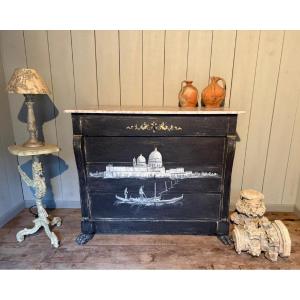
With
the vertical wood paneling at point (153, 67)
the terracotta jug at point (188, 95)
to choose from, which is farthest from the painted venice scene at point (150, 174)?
the vertical wood paneling at point (153, 67)

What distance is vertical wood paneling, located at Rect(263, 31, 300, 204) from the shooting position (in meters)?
1.86

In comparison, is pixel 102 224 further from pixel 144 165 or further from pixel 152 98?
pixel 152 98

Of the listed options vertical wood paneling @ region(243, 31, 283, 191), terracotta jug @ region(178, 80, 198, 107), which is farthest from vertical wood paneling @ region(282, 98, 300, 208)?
terracotta jug @ region(178, 80, 198, 107)

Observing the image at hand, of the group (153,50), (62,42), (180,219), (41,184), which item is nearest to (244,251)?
(180,219)

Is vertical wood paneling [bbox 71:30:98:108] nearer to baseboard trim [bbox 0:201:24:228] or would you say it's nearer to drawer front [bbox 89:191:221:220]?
drawer front [bbox 89:191:221:220]

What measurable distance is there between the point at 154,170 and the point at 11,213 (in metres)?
1.31

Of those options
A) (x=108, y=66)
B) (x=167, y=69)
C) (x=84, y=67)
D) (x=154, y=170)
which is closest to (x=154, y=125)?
(x=154, y=170)

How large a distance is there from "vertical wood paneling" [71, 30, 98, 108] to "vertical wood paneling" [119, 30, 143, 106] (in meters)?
A: 0.22

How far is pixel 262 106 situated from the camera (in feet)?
6.47

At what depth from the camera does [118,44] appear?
1850 millimetres

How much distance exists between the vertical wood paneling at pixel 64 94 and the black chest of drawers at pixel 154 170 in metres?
0.52

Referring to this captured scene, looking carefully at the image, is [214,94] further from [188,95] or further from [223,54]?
[223,54]

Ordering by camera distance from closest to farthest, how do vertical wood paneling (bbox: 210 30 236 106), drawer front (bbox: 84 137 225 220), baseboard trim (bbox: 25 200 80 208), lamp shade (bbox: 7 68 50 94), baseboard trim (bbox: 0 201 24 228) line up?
lamp shade (bbox: 7 68 50 94) → drawer front (bbox: 84 137 225 220) → vertical wood paneling (bbox: 210 30 236 106) → baseboard trim (bbox: 0 201 24 228) → baseboard trim (bbox: 25 200 80 208)

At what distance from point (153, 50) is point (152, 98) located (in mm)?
361
